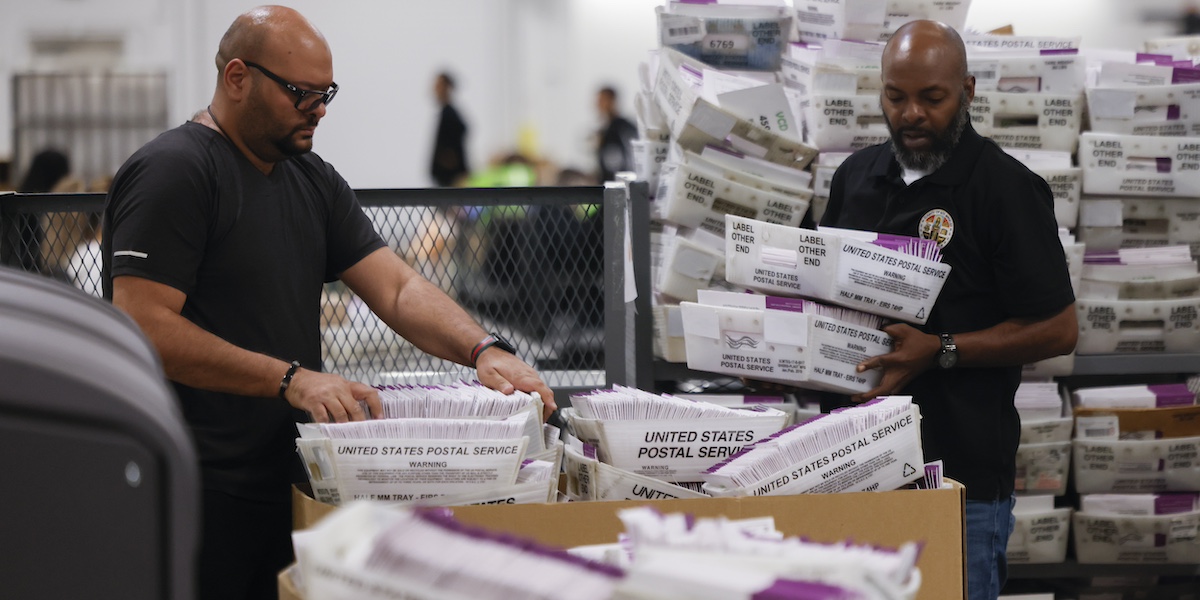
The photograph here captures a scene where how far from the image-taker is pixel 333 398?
1683 millimetres

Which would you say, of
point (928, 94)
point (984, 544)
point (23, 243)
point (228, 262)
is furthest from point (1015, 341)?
point (23, 243)

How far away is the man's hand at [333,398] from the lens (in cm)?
167

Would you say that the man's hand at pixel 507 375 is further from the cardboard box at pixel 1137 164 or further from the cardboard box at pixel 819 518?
the cardboard box at pixel 1137 164

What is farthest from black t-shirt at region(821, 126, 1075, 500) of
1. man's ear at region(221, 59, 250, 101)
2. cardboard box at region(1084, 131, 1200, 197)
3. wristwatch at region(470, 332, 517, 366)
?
man's ear at region(221, 59, 250, 101)

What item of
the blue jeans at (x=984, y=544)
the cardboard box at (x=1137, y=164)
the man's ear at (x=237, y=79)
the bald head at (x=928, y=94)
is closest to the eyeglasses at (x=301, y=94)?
the man's ear at (x=237, y=79)

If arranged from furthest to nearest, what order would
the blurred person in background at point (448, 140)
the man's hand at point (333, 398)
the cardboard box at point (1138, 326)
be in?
the blurred person in background at point (448, 140) → the cardboard box at point (1138, 326) → the man's hand at point (333, 398)

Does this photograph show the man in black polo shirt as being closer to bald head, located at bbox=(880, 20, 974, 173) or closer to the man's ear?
bald head, located at bbox=(880, 20, 974, 173)

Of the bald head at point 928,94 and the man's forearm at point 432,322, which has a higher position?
the bald head at point 928,94

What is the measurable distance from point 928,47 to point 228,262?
60.3 inches

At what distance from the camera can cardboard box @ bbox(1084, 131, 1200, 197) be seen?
126 inches

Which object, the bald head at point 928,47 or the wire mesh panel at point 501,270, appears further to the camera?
the wire mesh panel at point 501,270

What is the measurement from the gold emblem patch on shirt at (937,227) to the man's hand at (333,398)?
1319 millimetres

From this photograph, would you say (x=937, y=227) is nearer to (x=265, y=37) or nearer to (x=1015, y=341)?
(x=1015, y=341)

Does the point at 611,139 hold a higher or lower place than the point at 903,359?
lower
